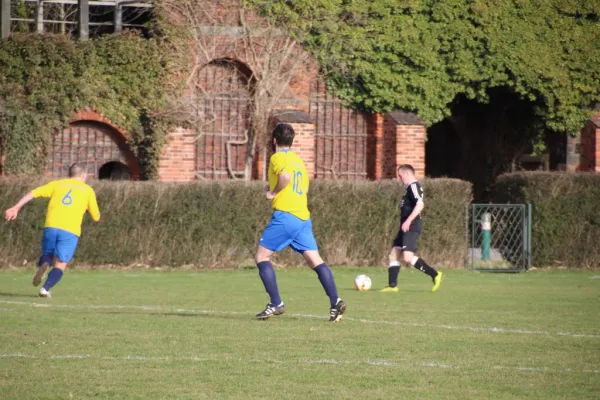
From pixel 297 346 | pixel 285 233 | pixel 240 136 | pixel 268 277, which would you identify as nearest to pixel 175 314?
pixel 268 277

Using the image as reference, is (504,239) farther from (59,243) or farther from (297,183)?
(297,183)

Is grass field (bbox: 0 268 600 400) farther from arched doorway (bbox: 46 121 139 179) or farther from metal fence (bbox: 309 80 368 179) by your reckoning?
metal fence (bbox: 309 80 368 179)

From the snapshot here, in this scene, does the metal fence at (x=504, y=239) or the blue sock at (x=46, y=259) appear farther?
the metal fence at (x=504, y=239)

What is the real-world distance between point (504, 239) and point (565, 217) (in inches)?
53.6

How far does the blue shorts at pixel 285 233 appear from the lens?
11219 millimetres

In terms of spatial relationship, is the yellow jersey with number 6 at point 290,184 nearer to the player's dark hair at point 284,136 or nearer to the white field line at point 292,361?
the player's dark hair at point 284,136

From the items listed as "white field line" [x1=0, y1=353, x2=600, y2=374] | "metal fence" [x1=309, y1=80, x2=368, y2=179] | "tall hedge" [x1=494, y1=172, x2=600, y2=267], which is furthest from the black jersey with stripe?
"metal fence" [x1=309, y1=80, x2=368, y2=179]

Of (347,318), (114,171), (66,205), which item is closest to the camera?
(347,318)

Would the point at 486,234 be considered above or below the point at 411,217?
below

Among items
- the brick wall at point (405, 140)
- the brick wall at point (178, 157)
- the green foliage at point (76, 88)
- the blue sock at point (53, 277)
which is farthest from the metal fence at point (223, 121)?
the blue sock at point (53, 277)

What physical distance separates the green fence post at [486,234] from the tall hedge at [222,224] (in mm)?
517

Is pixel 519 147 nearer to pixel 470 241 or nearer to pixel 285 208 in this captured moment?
pixel 470 241

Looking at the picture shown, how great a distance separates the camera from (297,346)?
30.3ft

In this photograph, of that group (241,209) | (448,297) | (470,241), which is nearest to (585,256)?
(470,241)
